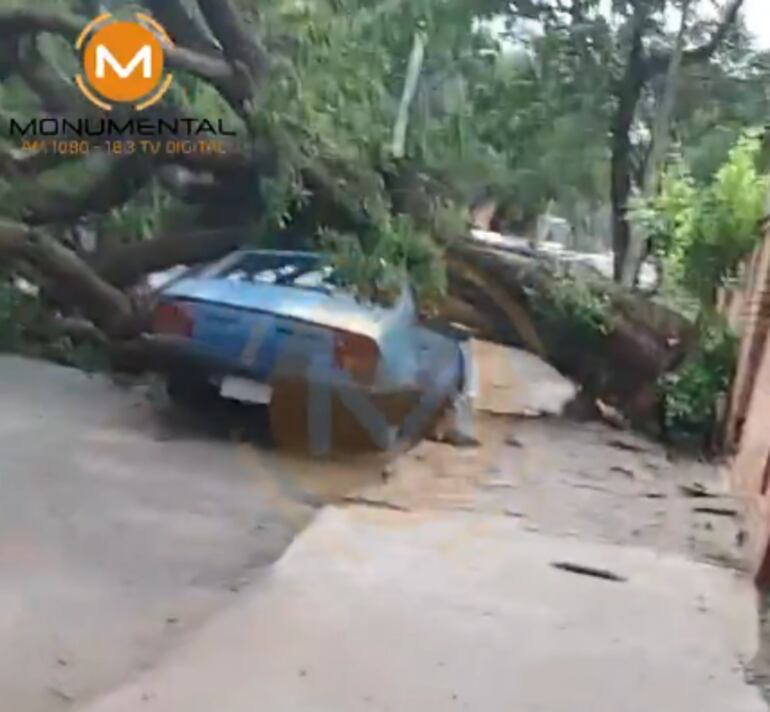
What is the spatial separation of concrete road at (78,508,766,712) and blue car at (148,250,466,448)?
36 centimetres

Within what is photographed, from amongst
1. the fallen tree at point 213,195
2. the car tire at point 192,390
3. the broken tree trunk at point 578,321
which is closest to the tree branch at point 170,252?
the fallen tree at point 213,195

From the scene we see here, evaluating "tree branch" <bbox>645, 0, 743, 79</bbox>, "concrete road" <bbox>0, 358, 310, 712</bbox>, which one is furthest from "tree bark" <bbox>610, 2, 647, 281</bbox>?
"concrete road" <bbox>0, 358, 310, 712</bbox>

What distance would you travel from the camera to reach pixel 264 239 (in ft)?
9.32

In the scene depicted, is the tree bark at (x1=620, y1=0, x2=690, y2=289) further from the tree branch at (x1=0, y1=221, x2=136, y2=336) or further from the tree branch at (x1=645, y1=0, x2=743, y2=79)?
the tree branch at (x1=0, y1=221, x2=136, y2=336)

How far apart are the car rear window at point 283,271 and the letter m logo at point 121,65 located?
49 centimetres

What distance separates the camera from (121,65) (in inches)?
103

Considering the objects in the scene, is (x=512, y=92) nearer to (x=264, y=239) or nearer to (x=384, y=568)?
(x=264, y=239)

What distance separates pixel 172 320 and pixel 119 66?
0.60m

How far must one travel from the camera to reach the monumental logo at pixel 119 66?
2555 mm

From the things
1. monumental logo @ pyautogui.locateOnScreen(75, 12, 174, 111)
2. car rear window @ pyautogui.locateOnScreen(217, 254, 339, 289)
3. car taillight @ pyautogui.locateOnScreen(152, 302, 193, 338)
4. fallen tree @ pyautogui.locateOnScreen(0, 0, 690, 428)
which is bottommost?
Answer: car taillight @ pyautogui.locateOnScreen(152, 302, 193, 338)

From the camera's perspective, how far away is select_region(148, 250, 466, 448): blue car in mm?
2807

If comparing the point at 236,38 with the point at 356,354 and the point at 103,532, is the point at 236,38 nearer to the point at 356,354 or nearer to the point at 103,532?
the point at 356,354

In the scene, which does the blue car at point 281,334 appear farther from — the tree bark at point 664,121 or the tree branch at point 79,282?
the tree bark at point 664,121

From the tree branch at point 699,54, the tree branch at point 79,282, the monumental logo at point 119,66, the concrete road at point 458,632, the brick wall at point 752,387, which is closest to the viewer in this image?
the concrete road at point 458,632
